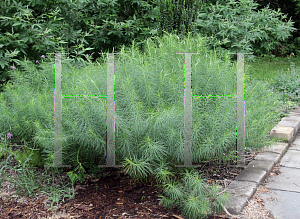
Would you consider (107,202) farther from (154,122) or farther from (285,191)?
(285,191)

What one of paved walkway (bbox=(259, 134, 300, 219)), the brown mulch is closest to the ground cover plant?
the brown mulch

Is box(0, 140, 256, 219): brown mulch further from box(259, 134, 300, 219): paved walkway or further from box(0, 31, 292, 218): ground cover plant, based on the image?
box(259, 134, 300, 219): paved walkway

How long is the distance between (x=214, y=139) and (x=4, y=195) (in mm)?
1722

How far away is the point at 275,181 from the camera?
262 cm

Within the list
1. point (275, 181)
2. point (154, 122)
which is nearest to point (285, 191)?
point (275, 181)

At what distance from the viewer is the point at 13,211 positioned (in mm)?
2121

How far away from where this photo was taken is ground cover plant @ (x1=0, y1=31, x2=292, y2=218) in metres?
2.04

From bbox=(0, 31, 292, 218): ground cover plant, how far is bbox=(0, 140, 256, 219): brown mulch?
97mm

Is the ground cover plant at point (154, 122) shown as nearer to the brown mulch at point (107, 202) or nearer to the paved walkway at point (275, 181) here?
the brown mulch at point (107, 202)

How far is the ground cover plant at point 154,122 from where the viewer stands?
204cm

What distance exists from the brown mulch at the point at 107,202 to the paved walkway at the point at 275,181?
162 millimetres

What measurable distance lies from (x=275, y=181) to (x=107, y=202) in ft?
4.95

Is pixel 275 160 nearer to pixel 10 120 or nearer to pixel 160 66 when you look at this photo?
pixel 160 66

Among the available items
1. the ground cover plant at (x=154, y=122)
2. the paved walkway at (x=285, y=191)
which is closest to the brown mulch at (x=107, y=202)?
the ground cover plant at (x=154, y=122)
